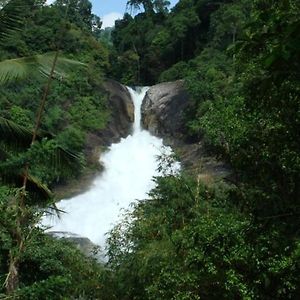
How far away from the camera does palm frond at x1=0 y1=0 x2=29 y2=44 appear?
6441 mm

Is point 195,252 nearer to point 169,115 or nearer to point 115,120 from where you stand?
point 169,115

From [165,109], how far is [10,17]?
83.4 ft

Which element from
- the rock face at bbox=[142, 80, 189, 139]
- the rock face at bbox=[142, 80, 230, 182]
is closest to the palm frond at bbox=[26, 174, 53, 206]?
the rock face at bbox=[142, 80, 230, 182]

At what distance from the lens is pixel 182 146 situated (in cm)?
2916

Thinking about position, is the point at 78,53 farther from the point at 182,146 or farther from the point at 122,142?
the point at 182,146

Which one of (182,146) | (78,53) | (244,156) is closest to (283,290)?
(244,156)

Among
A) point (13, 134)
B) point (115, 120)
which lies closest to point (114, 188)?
point (115, 120)

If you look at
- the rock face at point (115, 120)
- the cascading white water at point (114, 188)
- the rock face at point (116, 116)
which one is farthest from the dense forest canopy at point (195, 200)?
the rock face at point (116, 116)

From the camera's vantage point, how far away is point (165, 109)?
104 feet

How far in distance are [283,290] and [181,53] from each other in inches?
1366

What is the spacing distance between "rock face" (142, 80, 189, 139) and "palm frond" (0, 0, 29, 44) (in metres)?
23.8

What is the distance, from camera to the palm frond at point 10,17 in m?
6.44

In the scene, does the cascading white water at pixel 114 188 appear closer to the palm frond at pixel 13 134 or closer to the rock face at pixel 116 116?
the rock face at pixel 116 116

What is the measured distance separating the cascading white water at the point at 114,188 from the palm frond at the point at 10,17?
13.1m
